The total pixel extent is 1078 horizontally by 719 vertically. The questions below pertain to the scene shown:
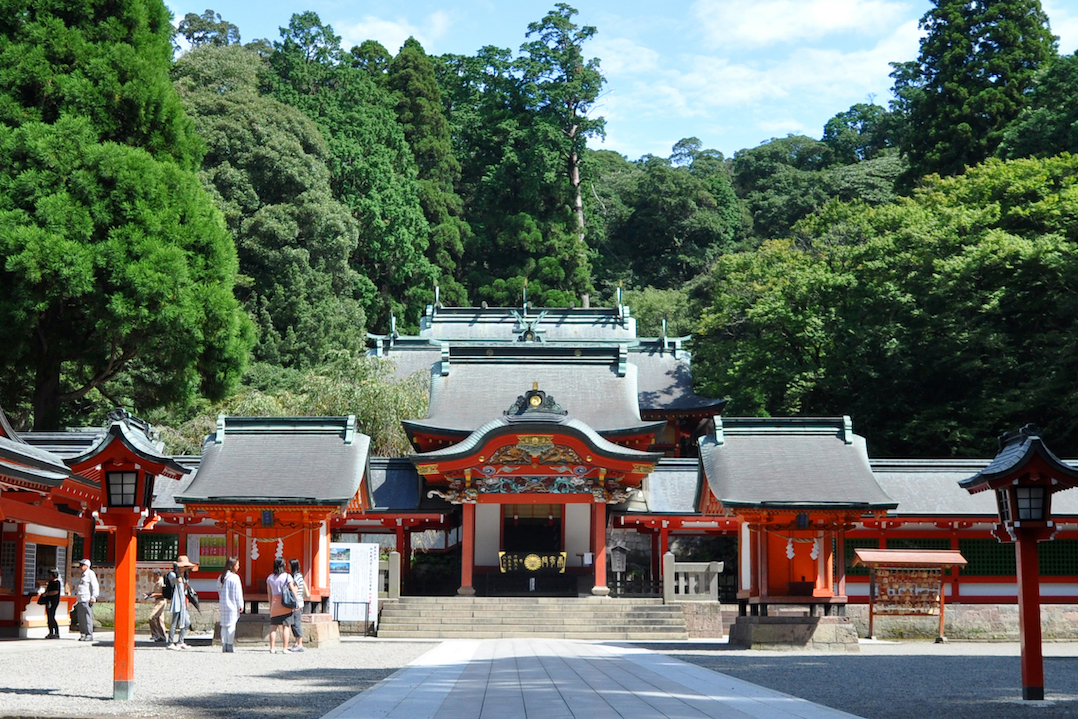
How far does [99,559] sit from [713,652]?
1399 cm

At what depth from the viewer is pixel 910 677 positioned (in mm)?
12961

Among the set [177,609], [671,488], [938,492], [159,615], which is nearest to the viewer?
[177,609]

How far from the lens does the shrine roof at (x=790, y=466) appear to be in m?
20.0

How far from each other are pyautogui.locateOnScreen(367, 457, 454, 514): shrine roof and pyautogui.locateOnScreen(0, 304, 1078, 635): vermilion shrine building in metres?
0.05

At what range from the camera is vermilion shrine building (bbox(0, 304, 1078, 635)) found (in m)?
20.2

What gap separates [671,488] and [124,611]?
17.5m

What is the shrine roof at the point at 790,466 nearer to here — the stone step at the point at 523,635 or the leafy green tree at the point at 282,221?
the stone step at the point at 523,635

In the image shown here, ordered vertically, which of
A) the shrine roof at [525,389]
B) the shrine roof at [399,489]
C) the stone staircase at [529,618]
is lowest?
the stone staircase at [529,618]

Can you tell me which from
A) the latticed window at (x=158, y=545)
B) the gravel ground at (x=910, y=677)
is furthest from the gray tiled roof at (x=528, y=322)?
the gravel ground at (x=910, y=677)

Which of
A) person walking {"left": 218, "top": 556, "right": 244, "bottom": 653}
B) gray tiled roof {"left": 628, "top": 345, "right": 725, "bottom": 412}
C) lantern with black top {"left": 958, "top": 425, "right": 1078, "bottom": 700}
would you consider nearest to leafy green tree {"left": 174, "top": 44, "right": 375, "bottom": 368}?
gray tiled roof {"left": 628, "top": 345, "right": 725, "bottom": 412}

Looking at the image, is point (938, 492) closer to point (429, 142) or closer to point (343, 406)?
point (343, 406)

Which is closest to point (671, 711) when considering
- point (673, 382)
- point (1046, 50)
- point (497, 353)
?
point (497, 353)

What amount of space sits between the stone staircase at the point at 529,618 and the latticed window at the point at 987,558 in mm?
6562

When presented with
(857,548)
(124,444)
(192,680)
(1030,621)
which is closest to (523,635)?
(857,548)
